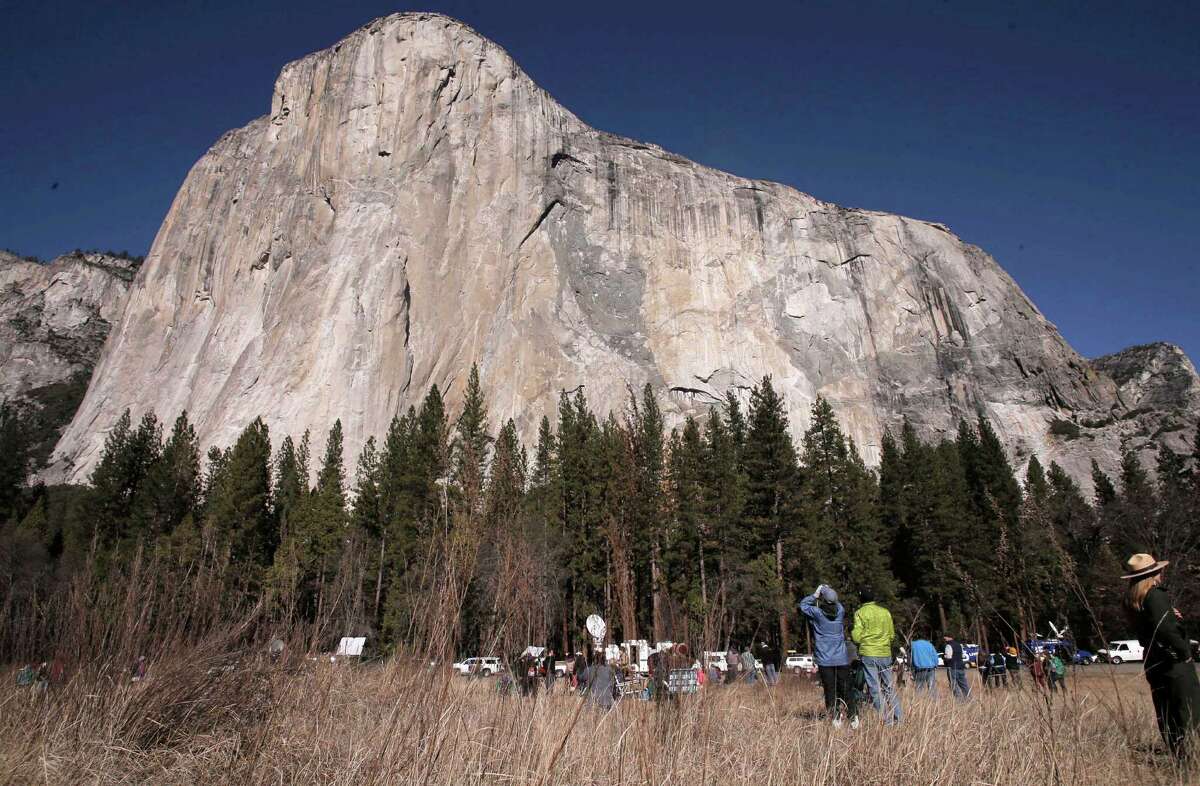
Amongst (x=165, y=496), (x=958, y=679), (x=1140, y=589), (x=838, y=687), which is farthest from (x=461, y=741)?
(x=165, y=496)

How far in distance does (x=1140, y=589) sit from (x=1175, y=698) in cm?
63

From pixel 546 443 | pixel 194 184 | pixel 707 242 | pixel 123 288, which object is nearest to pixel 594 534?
pixel 546 443

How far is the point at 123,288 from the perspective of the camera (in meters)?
97.4

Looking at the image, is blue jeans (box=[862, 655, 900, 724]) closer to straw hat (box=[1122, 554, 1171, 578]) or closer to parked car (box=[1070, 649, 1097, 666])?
parked car (box=[1070, 649, 1097, 666])

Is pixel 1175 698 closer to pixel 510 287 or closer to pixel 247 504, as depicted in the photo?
pixel 247 504

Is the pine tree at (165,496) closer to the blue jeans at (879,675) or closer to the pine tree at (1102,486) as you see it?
the blue jeans at (879,675)

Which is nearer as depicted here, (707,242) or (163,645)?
(163,645)

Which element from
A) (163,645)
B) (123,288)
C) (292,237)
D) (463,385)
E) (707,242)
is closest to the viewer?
(163,645)

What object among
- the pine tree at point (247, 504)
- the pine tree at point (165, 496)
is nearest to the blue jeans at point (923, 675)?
the pine tree at point (247, 504)

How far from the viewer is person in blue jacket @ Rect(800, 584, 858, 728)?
6.11 m

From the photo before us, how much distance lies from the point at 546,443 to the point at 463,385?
1211 cm

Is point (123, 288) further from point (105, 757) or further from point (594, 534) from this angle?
point (105, 757)

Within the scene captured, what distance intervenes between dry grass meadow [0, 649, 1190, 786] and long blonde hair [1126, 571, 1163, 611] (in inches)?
29.9

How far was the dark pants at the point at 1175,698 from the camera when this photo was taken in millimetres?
3863
